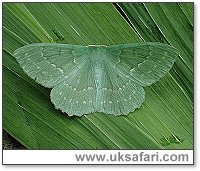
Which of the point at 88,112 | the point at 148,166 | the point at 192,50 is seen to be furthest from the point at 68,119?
the point at 192,50

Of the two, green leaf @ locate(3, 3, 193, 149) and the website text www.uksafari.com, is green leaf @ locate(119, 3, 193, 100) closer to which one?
green leaf @ locate(3, 3, 193, 149)

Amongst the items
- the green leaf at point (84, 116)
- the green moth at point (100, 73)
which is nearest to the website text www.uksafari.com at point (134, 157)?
the green leaf at point (84, 116)

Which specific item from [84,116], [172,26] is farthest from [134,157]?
[172,26]

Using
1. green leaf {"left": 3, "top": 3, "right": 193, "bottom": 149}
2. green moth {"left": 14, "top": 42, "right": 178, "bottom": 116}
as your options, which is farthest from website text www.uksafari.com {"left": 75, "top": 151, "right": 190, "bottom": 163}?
green moth {"left": 14, "top": 42, "right": 178, "bottom": 116}

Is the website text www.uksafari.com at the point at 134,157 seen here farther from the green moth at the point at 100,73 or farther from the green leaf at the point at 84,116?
the green moth at the point at 100,73

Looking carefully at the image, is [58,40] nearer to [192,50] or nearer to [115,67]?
[115,67]

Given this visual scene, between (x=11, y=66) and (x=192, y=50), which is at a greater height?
(x=11, y=66)
